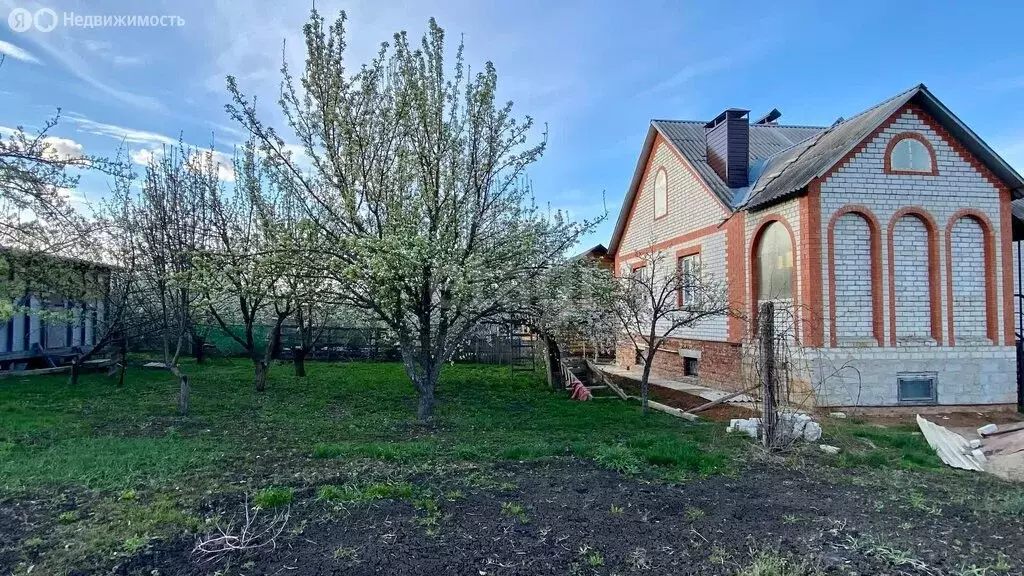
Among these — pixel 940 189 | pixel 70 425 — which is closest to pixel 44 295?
pixel 70 425

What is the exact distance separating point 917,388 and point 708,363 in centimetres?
415

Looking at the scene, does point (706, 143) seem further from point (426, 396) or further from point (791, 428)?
point (426, 396)

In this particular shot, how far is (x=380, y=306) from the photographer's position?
7.42 meters

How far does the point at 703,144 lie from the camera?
48.7 feet

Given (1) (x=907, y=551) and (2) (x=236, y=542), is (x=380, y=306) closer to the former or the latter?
(2) (x=236, y=542)

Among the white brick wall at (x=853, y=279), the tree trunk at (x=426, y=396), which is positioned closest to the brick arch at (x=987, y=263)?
the white brick wall at (x=853, y=279)

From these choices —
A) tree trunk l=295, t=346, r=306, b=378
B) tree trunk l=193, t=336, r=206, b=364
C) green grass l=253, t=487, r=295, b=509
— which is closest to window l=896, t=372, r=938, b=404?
green grass l=253, t=487, r=295, b=509

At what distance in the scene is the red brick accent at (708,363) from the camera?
1209 centimetres

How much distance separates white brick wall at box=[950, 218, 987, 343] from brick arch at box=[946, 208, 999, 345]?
6 cm

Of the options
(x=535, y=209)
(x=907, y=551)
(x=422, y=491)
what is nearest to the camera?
(x=907, y=551)

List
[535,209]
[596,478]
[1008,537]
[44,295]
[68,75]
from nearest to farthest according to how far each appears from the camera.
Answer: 1. [1008,537]
2. [596,478]
3. [68,75]
4. [535,209]
5. [44,295]

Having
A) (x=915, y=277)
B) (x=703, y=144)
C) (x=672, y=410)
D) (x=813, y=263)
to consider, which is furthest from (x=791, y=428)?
(x=703, y=144)

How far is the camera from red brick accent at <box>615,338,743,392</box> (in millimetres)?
12094

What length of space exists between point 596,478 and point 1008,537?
287cm
